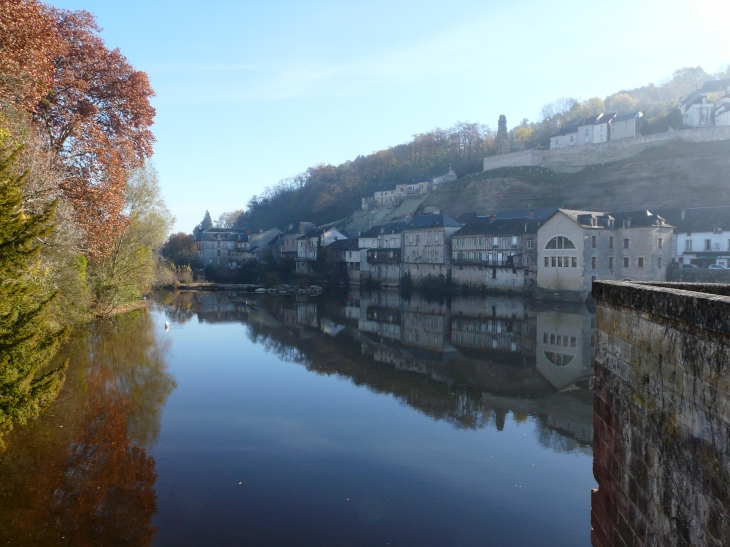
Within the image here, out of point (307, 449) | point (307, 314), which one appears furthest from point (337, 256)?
point (307, 449)

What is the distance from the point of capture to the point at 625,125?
217 ft

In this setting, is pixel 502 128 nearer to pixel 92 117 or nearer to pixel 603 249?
pixel 603 249

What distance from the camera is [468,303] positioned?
40250mm

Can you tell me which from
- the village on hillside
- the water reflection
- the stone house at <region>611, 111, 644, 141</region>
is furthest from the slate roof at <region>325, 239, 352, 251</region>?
the stone house at <region>611, 111, 644, 141</region>

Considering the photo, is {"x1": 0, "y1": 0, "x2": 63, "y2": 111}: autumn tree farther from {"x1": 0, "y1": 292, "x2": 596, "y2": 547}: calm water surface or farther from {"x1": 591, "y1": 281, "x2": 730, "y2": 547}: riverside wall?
{"x1": 591, "y1": 281, "x2": 730, "y2": 547}: riverside wall

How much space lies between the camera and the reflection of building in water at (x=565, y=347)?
56.3 ft

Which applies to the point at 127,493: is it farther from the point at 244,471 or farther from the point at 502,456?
the point at 502,456

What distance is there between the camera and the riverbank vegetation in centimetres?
811

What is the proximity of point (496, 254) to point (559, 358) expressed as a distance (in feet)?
90.4

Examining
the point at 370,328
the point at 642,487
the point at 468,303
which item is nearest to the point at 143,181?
the point at 370,328

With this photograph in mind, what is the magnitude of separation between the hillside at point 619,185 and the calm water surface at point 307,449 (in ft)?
128

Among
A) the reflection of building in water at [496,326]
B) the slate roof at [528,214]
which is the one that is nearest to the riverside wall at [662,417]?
the reflection of building in water at [496,326]

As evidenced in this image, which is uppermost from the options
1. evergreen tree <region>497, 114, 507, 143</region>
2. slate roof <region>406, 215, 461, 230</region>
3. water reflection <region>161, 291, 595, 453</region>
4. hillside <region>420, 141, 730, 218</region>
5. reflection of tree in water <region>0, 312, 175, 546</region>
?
evergreen tree <region>497, 114, 507, 143</region>

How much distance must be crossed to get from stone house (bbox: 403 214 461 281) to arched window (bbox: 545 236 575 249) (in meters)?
12.5
